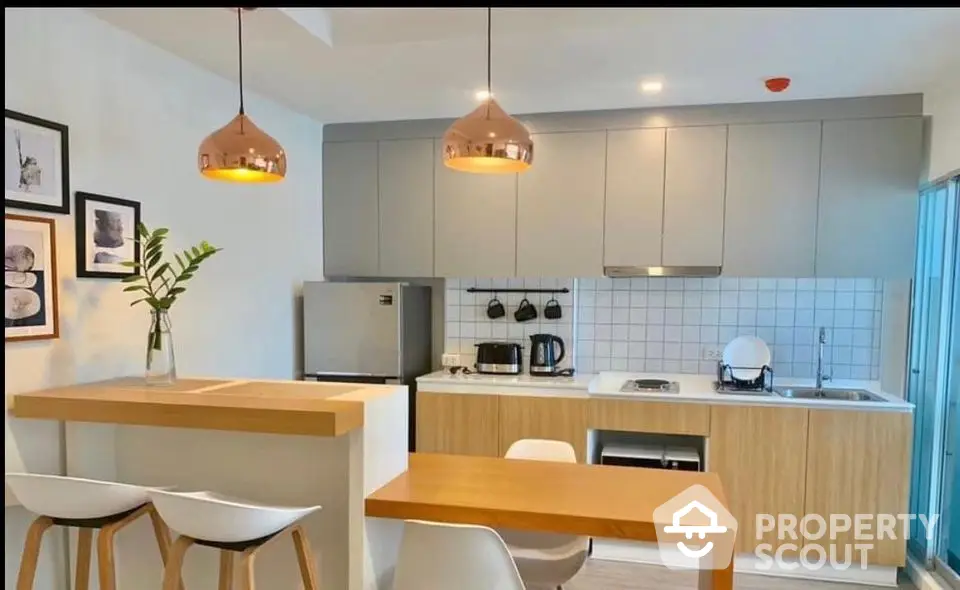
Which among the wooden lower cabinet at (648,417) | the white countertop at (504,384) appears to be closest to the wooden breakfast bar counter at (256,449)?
the white countertop at (504,384)

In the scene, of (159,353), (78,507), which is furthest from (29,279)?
(78,507)

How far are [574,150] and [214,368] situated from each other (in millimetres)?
2269

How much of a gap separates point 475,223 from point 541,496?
2.28 metres

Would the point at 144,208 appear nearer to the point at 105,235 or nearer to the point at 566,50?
the point at 105,235

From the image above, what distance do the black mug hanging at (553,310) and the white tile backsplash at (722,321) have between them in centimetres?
14

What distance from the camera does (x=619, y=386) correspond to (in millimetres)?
3688

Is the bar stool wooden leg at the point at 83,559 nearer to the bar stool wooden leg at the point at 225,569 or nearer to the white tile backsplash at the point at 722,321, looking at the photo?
the bar stool wooden leg at the point at 225,569

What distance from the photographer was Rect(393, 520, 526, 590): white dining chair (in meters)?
1.64

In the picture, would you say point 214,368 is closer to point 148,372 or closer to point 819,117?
point 148,372

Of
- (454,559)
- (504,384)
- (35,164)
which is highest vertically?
(35,164)

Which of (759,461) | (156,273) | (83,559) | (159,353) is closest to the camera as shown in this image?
(83,559)

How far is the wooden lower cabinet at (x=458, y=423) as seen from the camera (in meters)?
3.63

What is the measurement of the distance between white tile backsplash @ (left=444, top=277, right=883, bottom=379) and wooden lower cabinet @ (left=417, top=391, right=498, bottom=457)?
54cm

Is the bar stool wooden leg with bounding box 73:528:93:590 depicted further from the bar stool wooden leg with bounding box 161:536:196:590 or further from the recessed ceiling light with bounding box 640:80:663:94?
the recessed ceiling light with bounding box 640:80:663:94
